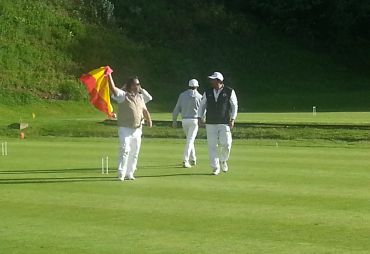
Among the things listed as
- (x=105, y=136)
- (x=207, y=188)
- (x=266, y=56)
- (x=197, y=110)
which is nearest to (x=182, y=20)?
(x=266, y=56)

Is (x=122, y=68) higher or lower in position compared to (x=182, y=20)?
lower

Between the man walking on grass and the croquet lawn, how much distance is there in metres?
0.33

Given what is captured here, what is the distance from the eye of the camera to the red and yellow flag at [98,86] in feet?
50.1

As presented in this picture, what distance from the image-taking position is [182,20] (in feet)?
193

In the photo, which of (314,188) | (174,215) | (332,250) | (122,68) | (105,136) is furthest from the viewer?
(122,68)

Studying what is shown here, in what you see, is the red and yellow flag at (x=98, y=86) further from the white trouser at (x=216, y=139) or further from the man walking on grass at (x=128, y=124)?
the white trouser at (x=216, y=139)

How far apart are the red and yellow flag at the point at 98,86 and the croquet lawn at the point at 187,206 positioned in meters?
1.33

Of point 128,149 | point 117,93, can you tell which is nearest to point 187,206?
point 128,149

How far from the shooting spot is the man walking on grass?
14.6 meters

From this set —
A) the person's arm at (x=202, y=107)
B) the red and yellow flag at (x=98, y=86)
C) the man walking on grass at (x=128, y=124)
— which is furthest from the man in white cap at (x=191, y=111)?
the man walking on grass at (x=128, y=124)

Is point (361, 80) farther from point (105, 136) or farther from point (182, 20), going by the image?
point (105, 136)

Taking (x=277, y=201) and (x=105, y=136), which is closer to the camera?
(x=277, y=201)

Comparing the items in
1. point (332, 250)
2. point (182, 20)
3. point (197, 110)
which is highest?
point (182, 20)

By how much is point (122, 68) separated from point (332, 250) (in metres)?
41.5
